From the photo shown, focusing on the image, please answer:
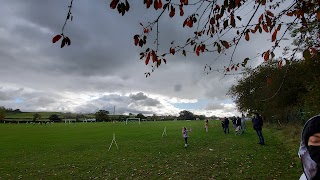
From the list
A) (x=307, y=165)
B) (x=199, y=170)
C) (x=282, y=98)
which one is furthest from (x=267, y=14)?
(x=282, y=98)

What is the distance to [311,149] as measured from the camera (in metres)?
2.46

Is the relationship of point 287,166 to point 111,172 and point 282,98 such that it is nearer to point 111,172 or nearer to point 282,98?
point 111,172

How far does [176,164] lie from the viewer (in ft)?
43.8

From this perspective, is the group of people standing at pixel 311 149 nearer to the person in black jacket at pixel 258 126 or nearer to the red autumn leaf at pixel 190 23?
the red autumn leaf at pixel 190 23

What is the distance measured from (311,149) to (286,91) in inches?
1389

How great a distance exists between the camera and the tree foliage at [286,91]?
18.5m

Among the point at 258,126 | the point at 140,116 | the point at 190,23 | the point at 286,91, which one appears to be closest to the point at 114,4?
the point at 190,23

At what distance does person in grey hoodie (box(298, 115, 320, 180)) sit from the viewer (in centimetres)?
243

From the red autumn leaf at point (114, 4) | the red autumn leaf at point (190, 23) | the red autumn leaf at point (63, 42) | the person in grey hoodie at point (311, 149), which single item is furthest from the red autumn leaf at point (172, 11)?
the person in grey hoodie at point (311, 149)

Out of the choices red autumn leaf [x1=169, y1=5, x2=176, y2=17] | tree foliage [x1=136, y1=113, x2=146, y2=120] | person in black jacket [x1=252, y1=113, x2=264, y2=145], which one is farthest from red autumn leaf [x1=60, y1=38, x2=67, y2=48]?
tree foliage [x1=136, y1=113, x2=146, y2=120]

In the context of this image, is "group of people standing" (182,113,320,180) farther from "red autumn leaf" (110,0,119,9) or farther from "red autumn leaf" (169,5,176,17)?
"red autumn leaf" (110,0,119,9)

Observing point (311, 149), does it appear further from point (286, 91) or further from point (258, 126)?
point (286, 91)

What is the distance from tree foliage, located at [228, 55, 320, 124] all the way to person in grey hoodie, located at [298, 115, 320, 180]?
200 cm

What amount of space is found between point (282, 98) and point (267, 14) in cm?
3430
